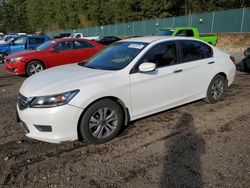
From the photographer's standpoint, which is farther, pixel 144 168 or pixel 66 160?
pixel 66 160

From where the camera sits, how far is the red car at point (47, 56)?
400 inches

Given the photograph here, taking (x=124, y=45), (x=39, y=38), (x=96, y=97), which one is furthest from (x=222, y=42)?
(x=96, y=97)

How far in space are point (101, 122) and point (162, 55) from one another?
5.85ft

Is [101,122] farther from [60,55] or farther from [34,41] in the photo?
[34,41]

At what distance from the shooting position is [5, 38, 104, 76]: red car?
10.2 metres

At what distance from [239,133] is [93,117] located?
251 cm

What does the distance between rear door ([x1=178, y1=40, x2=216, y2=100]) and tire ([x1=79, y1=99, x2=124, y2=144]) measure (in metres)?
1.69

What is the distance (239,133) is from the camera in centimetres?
468

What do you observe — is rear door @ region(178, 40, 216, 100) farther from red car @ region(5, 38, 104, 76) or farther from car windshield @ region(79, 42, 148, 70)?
red car @ region(5, 38, 104, 76)

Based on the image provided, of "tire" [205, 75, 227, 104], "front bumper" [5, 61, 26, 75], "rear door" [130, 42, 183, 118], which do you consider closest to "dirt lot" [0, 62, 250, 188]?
"rear door" [130, 42, 183, 118]

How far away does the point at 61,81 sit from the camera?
14.0 ft

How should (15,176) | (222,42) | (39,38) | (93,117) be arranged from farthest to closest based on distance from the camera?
(222,42) < (39,38) < (93,117) < (15,176)

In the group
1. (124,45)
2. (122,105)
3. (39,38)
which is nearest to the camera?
(122,105)

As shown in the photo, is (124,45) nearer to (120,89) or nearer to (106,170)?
(120,89)
